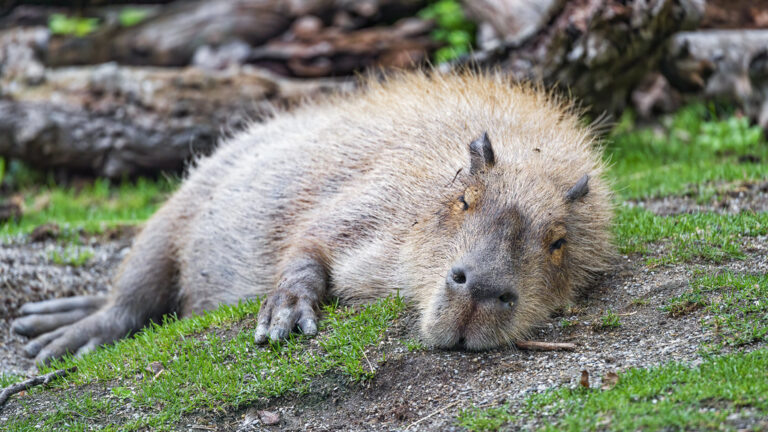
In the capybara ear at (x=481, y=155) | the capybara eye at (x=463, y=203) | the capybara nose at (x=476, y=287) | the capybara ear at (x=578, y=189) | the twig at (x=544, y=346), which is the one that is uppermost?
the capybara ear at (x=481, y=155)

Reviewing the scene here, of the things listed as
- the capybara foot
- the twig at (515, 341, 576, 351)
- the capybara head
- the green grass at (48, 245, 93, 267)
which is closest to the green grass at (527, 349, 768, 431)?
the twig at (515, 341, 576, 351)

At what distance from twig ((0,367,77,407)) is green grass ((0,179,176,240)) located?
11.0ft

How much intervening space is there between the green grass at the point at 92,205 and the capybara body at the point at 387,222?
1813 millimetres

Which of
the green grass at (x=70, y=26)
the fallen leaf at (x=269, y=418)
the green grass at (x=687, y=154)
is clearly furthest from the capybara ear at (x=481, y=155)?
the green grass at (x=70, y=26)

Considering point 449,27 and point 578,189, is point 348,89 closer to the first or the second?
point 449,27

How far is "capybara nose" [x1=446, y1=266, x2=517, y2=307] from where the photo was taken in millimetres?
4348

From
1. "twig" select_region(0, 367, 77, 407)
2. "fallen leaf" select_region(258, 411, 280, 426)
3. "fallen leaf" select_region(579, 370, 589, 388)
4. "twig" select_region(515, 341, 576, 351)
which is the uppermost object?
"fallen leaf" select_region(579, 370, 589, 388)

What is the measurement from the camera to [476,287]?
4.35 metres

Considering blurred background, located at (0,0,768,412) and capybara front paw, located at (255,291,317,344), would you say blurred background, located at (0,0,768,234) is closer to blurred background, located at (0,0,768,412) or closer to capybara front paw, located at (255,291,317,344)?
blurred background, located at (0,0,768,412)

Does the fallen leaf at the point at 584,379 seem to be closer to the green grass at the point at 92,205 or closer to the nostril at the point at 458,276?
the nostril at the point at 458,276

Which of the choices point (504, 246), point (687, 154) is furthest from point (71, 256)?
point (687, 154)

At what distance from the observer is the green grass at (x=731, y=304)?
420cm

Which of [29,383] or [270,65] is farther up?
[270,65]

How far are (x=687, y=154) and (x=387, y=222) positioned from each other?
204 inches
